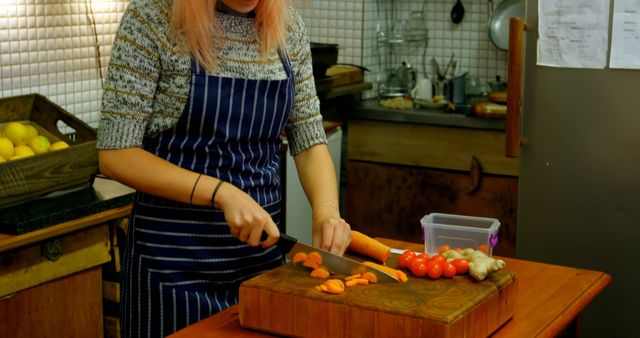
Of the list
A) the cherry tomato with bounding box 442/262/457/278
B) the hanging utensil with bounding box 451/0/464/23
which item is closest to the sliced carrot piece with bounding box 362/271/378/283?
the cherry tomato with bounding box 442/262/457/278

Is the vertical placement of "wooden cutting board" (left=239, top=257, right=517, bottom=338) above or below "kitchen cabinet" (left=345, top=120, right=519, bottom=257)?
above

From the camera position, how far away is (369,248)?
1.95 metres

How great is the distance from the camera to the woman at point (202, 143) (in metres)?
1.84

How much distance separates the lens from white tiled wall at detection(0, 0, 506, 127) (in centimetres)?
322

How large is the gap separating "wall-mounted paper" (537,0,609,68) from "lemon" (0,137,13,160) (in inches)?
69.0

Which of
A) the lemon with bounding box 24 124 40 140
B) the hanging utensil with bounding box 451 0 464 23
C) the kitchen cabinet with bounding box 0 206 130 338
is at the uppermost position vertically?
the hanging utensil with bounding box 451 0 464 23

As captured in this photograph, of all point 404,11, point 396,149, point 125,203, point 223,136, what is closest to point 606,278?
point 223,136

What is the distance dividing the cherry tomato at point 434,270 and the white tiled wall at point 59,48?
1961 mm

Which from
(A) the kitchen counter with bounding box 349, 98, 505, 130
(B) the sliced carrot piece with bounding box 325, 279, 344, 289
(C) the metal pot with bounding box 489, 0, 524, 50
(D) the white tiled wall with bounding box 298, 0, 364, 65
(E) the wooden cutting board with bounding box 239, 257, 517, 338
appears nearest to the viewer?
(E) the wooden cutting board with bounding box 239, 257, 517, 338

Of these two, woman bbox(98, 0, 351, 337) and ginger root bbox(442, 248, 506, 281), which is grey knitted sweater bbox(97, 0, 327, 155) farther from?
ginger root bbox(442, 248, 506, 281)

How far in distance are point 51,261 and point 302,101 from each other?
962 millimetres

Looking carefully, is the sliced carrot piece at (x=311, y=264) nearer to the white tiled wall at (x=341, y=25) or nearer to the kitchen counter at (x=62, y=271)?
the kitchen counter at (x=62, y=271)

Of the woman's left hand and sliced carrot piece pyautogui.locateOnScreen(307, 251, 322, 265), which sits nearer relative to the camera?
sliced carrot piece pyautogui.locateOnScreen(307, 251, 322, 265)

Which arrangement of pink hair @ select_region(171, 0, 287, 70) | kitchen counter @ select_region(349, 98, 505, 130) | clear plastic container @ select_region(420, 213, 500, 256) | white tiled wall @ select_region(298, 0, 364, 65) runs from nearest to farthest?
pink hair @ select_region(171, 0, 287, 70)
clear plastic container @ select_region(420, 213, 500, 256)
kitchen counter @ select_region(349, 98, 505, 130)
white tiled wall @ select_region(298, 0, 364, 65)
